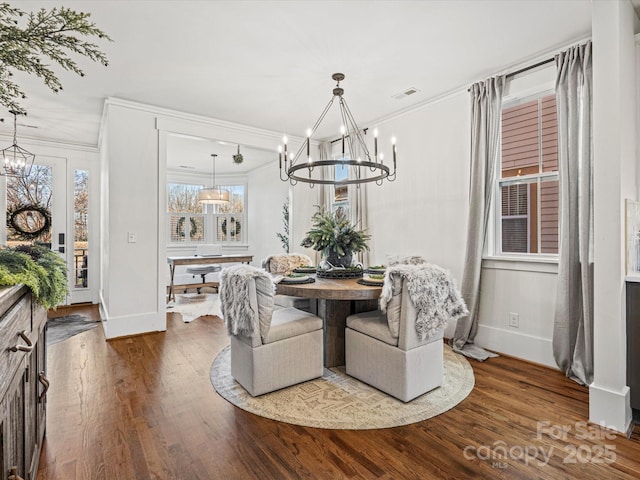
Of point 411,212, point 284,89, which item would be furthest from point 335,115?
point 411,212

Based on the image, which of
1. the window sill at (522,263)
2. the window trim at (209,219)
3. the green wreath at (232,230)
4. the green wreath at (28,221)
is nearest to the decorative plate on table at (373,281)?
the window sill at (522,263)

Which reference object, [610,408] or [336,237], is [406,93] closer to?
[336,237]

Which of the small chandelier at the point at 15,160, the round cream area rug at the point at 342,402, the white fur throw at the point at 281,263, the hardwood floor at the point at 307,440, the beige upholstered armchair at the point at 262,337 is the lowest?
the hardwood floor at the point at 307,440

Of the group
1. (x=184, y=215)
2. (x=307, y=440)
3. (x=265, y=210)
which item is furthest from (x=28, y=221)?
(x=307, y=440)

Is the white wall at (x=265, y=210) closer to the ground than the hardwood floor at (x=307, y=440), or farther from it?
farther from it

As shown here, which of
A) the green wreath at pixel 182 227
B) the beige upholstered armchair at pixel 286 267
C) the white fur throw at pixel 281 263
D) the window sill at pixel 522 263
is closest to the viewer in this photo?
the window sill at pixel 522 263

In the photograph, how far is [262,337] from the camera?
8.03 feet

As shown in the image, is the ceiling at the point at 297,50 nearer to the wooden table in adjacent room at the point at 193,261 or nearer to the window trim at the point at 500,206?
the window trim at the point at 500,206

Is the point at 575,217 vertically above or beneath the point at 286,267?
above

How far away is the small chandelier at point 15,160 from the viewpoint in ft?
15.5

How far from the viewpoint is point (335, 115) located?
4.51 metres

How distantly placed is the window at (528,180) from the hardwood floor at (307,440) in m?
1.24

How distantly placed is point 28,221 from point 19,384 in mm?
5194

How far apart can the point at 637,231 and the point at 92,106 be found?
5411 millimetres
